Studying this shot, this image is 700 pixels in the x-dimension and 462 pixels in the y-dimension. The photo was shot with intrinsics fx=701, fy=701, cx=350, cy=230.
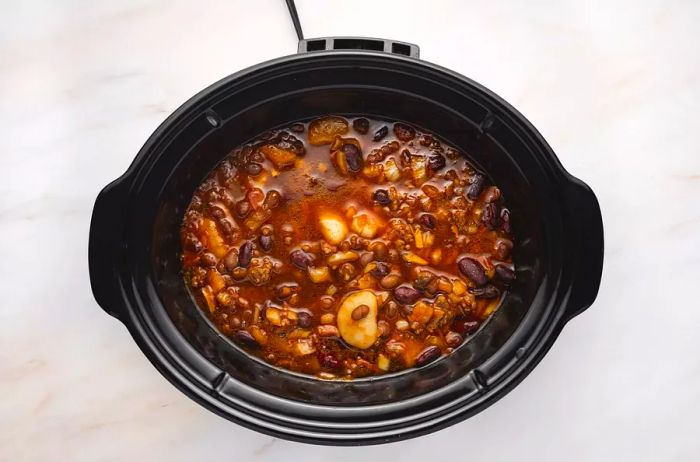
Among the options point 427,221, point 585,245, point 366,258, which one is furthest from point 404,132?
point 585,245

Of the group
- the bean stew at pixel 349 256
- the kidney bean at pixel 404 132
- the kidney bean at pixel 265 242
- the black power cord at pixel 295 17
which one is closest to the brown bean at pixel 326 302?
the bean stew at pixel 349 256

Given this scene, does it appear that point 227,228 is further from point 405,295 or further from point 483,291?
point 483,291

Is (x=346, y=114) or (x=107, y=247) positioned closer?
(x=107, y=247)

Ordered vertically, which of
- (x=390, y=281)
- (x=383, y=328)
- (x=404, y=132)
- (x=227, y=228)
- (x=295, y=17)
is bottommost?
(x=383, y=328)

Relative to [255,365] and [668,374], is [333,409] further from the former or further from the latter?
[668,374]

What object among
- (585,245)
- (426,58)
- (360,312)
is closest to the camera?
(585,245)
